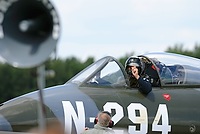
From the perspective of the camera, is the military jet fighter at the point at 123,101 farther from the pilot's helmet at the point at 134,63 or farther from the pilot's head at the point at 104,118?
the pilot's head at the point at 104,118

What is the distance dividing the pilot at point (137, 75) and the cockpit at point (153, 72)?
0.36 ft

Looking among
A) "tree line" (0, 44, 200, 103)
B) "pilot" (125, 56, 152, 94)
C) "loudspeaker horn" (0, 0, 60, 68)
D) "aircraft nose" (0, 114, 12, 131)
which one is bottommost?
"tree line" (0, 44, 200, 103)

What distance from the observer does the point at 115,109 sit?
497 inches

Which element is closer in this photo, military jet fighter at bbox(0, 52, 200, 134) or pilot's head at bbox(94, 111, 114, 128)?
pilot's head at bbox(94, 111, 114, 128)

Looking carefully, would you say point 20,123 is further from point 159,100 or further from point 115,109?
point 159,100

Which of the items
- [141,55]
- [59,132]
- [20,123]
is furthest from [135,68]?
[59,132]

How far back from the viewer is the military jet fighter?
12.2 metres

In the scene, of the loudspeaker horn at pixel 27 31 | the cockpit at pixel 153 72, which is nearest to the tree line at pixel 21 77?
the cockpit at pixel 153 72

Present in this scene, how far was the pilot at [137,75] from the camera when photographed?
1310 cm

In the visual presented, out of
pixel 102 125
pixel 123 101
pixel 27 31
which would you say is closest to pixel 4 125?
pixel 102 125

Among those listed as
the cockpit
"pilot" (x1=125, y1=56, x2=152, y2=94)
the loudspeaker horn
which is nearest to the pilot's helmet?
"pilot" (x1=125, y1=56, x2=152, y2=94)

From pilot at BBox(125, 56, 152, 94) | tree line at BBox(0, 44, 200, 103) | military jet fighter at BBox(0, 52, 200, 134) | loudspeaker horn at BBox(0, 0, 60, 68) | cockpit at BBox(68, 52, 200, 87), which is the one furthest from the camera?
tree line at BBox(0, 44, 200, 103)

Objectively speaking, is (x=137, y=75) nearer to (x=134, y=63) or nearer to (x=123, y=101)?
(x=134, y=63)

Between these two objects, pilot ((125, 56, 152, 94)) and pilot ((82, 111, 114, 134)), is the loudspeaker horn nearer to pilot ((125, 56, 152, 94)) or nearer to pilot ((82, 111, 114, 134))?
pilot ((82, 111, 114, 134))
